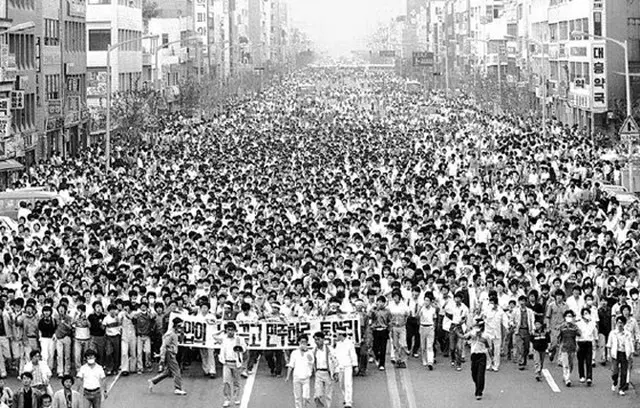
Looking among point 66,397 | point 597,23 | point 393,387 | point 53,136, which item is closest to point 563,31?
point 597,23

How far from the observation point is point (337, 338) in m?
18.8

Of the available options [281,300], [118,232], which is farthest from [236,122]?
[281,300]

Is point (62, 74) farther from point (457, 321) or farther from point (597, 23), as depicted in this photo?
point (457, 321)

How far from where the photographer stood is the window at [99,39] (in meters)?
87.0

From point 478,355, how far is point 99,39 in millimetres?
70539

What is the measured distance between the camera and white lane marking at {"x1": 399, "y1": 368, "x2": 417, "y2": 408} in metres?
19.3

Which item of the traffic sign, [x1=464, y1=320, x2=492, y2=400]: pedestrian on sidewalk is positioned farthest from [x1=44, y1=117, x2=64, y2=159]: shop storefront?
[x1=464, y1=320, x2=492, y2=400]: pedestrian on sidewalk

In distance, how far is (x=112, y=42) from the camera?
87.4 meters

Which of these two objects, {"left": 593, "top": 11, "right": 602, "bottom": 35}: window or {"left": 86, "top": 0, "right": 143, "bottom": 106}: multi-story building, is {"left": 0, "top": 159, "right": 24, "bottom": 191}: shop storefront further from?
{"left": 593, "top": 11, "right": 602, "bottom": 35}: window

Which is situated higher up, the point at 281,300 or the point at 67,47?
the point at 67,47

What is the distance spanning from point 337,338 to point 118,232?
39.5 feet

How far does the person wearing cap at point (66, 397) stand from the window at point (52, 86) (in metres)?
48.2

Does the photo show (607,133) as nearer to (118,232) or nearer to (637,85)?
(637,85)

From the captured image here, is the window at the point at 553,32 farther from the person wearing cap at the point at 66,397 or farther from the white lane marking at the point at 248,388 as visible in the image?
the person wearing cap at the point at 66,397
